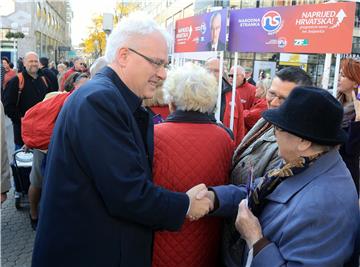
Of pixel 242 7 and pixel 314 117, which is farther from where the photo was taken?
pixel 242 7

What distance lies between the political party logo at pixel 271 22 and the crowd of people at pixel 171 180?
2.71 m

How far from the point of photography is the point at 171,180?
2.10 metres

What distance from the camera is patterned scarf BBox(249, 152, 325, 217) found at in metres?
1.71

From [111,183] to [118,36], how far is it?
2.42 feet

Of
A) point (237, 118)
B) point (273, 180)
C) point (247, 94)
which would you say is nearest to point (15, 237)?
point (237, 118)

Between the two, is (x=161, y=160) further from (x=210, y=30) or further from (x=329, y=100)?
(x=210, y=30)

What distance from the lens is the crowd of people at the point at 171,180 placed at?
1.60 m

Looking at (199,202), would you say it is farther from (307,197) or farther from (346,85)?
(346,85)

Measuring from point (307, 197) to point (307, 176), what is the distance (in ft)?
0.38

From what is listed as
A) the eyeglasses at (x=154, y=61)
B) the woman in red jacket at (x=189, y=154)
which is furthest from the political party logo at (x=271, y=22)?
the eyeglasses at (x=154, y=61)

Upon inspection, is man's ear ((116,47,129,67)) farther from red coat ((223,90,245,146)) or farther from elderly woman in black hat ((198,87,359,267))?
red coat ((223,90,245,146))

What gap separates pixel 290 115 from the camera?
1.66 meters

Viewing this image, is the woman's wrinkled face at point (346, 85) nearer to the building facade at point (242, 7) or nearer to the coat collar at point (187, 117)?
the coat collar at point (187, 117)

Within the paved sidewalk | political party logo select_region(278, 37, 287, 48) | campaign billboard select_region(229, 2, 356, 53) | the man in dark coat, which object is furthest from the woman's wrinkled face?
the paved sidewalk
